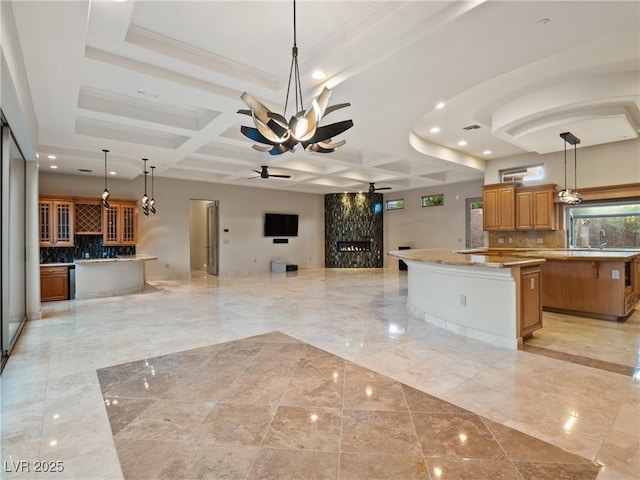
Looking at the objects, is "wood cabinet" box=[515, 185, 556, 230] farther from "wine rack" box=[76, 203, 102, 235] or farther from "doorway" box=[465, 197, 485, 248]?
"wine rack" box=[76, 203, 102, 235]

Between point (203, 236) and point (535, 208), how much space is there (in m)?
10.9

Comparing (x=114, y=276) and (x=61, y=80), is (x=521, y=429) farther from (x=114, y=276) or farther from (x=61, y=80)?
(x=114, y=276)

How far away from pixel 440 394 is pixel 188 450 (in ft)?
6.25

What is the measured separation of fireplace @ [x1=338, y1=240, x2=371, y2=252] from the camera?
42.9 ft

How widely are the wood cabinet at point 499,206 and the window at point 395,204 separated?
4.67 m

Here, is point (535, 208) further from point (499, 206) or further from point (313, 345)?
point (313, 345)

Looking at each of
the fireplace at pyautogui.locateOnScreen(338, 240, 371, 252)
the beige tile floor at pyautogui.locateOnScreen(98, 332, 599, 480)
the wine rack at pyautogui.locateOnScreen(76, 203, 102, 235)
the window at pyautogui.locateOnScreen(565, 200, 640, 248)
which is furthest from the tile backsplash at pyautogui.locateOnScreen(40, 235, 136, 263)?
the window at pyautogui.locateOnScreen(565, 200, 640, 248)

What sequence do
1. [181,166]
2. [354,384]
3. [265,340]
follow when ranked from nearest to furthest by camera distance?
[354,384]
[265,340]
[181,166]

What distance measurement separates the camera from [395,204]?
13031mm

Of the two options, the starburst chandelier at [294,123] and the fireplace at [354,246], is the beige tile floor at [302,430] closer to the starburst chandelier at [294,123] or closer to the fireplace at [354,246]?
the starburst chandelier at [294,123]

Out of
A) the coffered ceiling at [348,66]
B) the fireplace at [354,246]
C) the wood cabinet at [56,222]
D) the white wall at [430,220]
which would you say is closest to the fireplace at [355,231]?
the fireplace at [354,246]

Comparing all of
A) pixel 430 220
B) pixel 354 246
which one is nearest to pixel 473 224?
pixel 430 220

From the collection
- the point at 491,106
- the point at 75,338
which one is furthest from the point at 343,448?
the point at 491,106

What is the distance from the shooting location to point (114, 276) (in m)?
7.30
